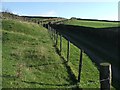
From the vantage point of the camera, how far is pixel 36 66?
16656 millimetres

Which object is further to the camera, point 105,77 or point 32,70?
point 32,70

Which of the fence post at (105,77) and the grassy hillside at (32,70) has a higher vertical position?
the fence post at (105,77)

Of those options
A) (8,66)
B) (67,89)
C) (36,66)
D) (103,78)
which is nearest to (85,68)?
(36,66)

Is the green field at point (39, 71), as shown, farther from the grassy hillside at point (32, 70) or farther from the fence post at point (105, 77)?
the fence post at point (105, 77)

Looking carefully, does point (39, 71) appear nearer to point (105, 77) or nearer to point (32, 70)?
point (32, 70)

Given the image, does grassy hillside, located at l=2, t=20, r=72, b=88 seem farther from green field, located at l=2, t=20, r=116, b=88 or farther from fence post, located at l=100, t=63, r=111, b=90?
fence post, located at l=100, t=63, r=111, b=90

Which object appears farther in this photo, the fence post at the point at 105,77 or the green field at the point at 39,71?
the green field at the point at 39,71

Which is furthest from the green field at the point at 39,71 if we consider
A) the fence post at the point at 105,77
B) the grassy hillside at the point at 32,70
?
the fence post at the point at 105,77

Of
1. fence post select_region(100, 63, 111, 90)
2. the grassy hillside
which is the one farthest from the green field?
fence post select_region(100, 63, 111, 90)

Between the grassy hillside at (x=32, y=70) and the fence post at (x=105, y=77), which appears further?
the grassy hillside at (x=32, y=70)

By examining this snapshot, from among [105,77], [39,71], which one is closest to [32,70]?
[39,71]

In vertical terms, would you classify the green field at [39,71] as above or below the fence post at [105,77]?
below

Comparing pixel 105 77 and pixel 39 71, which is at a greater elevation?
pixel 105 77

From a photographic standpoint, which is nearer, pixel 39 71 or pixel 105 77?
pixel 105 77
